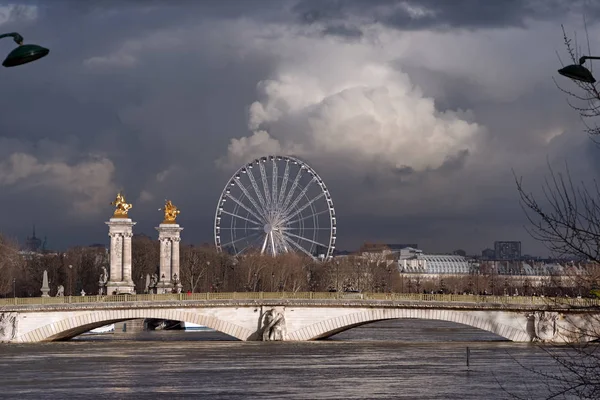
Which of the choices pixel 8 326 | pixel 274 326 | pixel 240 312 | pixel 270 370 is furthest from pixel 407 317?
pixel 270 370

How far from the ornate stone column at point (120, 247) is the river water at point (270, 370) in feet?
67.7

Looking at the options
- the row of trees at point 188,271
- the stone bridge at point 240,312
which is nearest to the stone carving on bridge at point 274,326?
the stone bridge at point 240,312

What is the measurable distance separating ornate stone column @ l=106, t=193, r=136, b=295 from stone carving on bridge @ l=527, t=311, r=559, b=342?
37.7m

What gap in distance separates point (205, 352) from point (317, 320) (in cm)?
1122

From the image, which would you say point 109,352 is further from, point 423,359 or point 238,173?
point 238,173

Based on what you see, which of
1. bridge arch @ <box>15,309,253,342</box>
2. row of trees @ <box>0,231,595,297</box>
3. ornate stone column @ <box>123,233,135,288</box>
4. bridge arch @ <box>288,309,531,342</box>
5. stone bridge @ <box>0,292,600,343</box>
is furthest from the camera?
row of trees @ <box>0,231,595,297</box>

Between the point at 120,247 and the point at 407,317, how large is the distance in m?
32.4

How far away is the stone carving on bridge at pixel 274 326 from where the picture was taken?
85812mm

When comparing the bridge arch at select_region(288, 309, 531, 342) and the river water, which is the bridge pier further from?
the bridge arch at select_region(288, 309, 531, 342)

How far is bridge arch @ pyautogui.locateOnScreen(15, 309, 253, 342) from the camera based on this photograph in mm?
86125

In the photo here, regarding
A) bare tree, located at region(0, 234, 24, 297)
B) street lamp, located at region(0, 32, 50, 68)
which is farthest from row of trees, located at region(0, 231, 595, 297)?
street lamp, located at region(0, 32, 50, 68)

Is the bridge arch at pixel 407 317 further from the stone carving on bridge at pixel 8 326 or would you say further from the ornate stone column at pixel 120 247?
the ornate stone column at pixel 120 247

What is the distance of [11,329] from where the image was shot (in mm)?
86188

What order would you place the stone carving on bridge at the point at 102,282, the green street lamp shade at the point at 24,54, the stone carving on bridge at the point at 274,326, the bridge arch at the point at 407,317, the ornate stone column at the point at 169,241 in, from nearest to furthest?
the green street lamp shade at the point at 24,54
the bridge arch at the point at 407,317
the stone carving on bridge at the point at 274,326
the stone carving on bridge at the point at 102,282
the ornate stone column at the point at 169,241
